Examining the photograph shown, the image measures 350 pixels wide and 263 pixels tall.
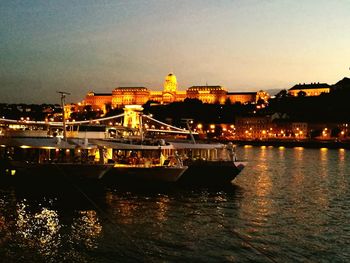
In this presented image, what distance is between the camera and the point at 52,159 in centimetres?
2680

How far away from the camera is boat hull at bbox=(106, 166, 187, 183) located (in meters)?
26.9

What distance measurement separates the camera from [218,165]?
29.3m

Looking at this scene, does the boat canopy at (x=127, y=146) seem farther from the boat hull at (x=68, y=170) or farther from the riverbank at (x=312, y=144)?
the riverbank at (x=312, y=144)

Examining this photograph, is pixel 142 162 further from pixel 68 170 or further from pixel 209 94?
pixel 209 94

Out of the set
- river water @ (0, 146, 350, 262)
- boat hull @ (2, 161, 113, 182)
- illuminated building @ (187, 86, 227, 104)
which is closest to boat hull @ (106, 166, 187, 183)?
river water @ (0, 146, 350, 262)

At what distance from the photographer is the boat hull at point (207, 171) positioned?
95.9 feet

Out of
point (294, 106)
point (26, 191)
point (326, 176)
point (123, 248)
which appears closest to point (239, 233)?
point (123, 248)

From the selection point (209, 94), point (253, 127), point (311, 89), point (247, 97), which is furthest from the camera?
point (209, 94)

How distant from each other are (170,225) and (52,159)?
35.5 ft

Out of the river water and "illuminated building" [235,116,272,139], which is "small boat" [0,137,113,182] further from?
"illuminated building" [235,116,272,139]

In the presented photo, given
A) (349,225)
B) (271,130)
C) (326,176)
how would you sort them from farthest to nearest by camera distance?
(271,130)
(326,176)
(349,225)

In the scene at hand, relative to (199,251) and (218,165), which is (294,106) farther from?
(199,251)

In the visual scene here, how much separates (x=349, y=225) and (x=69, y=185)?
1310cm

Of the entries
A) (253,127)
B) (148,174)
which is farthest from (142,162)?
(253,127)
